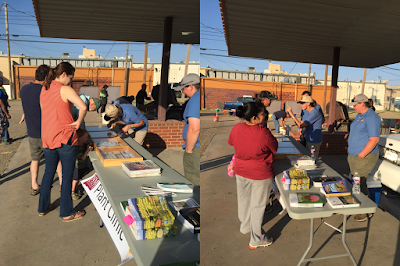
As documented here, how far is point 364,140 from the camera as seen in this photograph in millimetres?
3355

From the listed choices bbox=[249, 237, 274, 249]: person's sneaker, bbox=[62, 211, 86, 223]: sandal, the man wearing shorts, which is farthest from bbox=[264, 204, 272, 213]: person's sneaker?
the man wearing shorts

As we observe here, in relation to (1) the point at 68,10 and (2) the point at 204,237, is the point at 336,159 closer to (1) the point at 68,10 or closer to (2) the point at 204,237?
(2) the point at 204,237

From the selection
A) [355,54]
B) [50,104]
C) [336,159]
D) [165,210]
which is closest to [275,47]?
[355,54]

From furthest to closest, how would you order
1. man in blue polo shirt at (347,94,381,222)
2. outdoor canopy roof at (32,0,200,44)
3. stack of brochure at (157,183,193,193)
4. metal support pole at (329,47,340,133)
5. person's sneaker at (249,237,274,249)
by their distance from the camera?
metal support pole at (329,47,340,133) < outdoor canopy roof at (32,0,200,44) < man in blue polo shirt at (347,94,381,222) < person's sneaker at (249,237,274,249) < stack of brochure at (157,183,193,193)

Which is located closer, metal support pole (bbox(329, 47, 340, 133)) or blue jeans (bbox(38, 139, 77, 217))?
blue jeans (bbox(38, 139, 77, 217))

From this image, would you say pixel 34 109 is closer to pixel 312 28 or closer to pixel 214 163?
pixel 214 163

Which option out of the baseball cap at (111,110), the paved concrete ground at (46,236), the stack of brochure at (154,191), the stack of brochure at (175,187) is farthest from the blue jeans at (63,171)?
the baseball cap at (111,110)

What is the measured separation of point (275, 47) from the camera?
7.47 m

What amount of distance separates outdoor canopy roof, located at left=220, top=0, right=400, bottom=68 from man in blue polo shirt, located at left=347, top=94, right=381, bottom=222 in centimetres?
183

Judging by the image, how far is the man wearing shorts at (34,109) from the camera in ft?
11.8

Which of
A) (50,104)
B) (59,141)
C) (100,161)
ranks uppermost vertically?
(50,104)

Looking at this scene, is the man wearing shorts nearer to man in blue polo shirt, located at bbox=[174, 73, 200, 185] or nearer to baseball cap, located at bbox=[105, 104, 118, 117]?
baseball cap, located at bbox=[105, 104, 118, 117]

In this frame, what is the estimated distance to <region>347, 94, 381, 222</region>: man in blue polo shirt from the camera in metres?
3.21

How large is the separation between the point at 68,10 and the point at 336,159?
641cm
